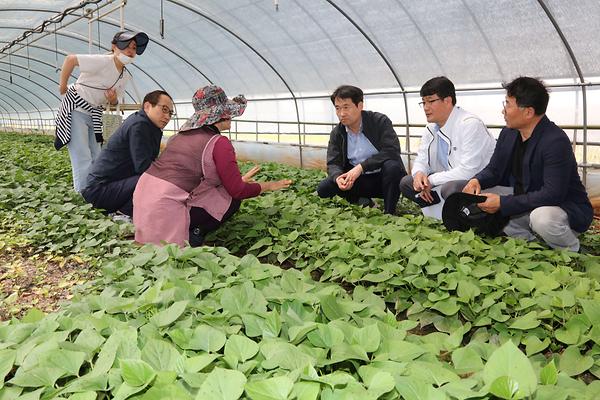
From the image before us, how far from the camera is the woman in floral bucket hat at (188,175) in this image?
11.3 feet

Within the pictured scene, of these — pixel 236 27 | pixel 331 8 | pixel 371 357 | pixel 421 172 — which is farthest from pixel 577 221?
pixel 236 27

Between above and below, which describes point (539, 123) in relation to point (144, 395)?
above

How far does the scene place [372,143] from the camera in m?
4.86

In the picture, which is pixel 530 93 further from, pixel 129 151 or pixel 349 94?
pixel 129 151

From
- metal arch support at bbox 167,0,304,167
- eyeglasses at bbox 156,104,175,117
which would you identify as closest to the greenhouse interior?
eyeglasses at bbox 156,104,175,117

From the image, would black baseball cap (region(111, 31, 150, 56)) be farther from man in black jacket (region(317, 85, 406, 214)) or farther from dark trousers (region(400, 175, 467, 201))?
dark trousers (region(400, 175, 467, 201))

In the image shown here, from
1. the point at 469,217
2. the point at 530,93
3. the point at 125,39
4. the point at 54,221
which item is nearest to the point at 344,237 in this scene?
the point at 469,217

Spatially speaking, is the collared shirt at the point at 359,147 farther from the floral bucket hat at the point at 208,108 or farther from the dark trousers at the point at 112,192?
the dark trousers at the point at 112,192

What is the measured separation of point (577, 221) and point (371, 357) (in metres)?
2.52

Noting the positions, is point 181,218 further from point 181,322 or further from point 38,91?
point 38,91

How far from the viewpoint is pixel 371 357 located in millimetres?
1545

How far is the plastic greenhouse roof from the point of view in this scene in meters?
6.31

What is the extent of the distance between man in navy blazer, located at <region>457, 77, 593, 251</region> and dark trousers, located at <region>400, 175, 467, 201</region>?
0.43m

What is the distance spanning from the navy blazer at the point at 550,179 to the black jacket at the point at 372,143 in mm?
1244
